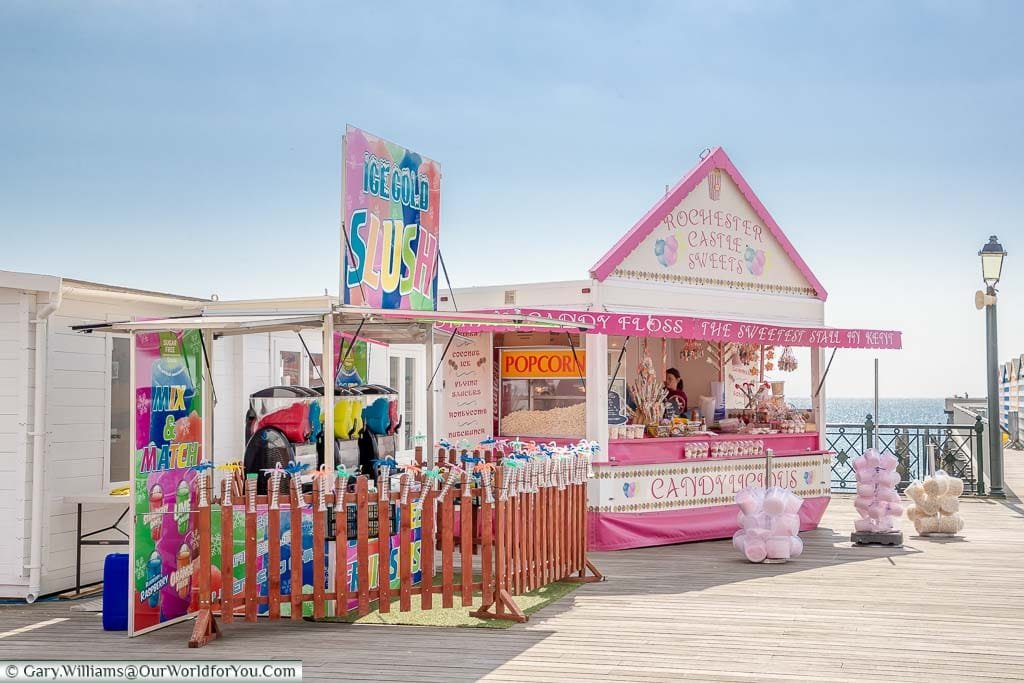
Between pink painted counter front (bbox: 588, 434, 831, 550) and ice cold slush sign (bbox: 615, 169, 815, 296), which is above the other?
ice cold slush sign (bbox: 615, 169, 815, 296)

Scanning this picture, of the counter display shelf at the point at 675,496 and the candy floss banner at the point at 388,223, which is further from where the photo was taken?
the counter display shelf at the point at 675,496

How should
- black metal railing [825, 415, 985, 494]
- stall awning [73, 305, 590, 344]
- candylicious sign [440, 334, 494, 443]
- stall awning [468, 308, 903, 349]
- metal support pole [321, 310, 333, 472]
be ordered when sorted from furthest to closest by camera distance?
black metal railing [825, 415, 985, 494] < candylicious sign [440, 334, 494, 443] < stall awning [468, 308, 903, 349] < metal support pole [321, 310, 333, 472] < stall awning [73, 305, 590, 344]

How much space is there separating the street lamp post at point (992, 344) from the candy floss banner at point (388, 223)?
10.2 meters

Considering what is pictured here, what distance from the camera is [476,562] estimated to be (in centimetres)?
991

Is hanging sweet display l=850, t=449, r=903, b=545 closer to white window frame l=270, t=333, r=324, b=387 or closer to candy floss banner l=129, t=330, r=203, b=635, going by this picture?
A: white window frame l=270, t=333, r=324, b=387

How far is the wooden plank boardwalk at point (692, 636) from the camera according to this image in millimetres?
5766

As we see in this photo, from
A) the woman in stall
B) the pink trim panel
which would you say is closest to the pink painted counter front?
the pink trim panel

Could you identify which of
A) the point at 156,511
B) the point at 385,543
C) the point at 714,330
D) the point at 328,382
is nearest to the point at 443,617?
the point at 385,543

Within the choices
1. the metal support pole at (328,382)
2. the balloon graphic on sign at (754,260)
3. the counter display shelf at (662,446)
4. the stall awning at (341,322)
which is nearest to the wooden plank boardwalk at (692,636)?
the metal support pole at (328,382)

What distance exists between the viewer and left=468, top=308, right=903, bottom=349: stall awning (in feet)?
33.7

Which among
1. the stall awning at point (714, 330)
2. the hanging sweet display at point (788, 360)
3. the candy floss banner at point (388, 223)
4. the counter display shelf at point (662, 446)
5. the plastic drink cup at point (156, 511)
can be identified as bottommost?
the plastic drink cup at point (156, 511)

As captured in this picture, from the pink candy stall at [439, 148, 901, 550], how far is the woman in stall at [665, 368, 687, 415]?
2cm

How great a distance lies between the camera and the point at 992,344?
1522 cm

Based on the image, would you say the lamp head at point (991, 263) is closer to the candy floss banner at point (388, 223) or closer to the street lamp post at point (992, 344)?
the street lamp post at point (992, 344)
